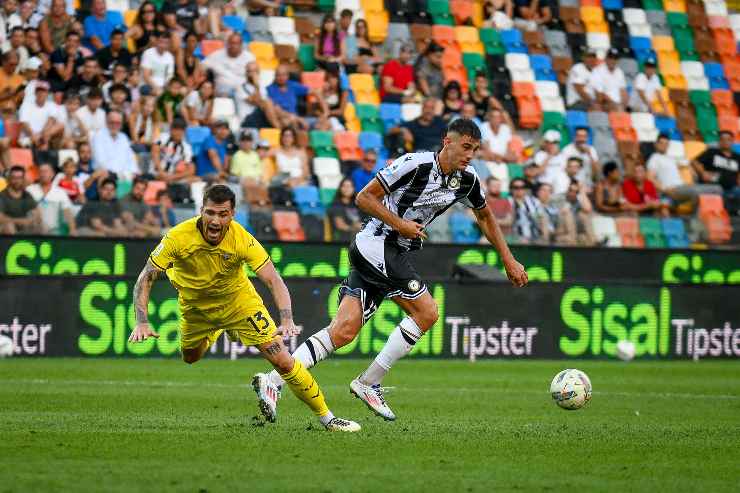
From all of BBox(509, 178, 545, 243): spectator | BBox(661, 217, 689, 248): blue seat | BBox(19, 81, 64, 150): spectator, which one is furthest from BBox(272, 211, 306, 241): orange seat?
BBox(661, 217, 689, 248): blue seat

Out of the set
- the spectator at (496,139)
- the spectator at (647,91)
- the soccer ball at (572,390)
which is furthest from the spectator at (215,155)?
the soccer ball at (572,390)

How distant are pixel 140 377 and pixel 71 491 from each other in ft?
25.6

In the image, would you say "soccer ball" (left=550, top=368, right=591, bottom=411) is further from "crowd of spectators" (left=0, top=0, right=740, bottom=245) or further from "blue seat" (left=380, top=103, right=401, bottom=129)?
"blue seat" (left=380, top=103, right=401, bottom=129)

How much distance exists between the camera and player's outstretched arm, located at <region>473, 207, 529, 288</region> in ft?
34.8

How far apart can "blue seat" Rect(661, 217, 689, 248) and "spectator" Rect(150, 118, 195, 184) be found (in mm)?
7323

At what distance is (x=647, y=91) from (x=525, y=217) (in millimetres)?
6609

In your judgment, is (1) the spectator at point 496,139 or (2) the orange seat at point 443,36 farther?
(2) the orange seat at point 443,36

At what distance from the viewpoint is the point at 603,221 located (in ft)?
67.4

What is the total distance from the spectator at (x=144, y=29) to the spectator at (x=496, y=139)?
5438 mm

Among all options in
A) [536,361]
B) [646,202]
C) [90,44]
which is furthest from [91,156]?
[646,202]

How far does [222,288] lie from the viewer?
9.41 m

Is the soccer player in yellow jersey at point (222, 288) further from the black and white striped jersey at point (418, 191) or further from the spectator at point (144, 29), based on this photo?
the spectator at point (144, 29)

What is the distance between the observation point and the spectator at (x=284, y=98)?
2098cm

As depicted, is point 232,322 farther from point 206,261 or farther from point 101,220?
point 101,220
